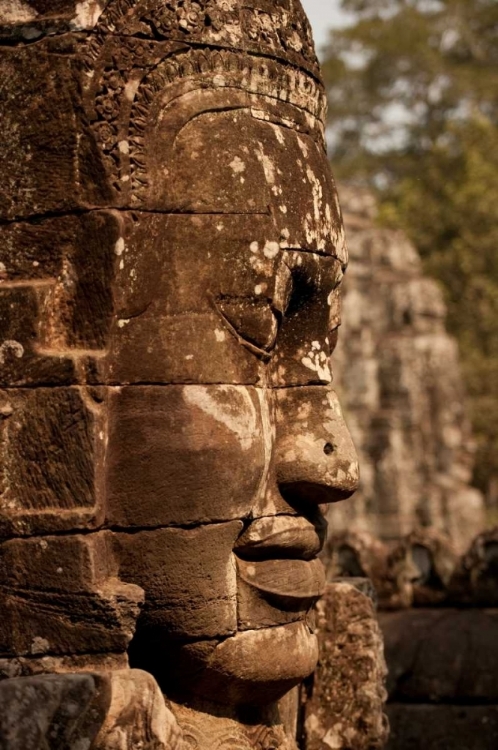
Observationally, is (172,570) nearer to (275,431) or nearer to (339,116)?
(275,431)

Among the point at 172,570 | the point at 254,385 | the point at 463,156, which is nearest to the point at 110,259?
the point at 254,385

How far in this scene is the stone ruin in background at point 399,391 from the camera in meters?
31.0

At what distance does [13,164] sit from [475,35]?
167 ft

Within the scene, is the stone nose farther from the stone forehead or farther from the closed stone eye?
the stone forehead

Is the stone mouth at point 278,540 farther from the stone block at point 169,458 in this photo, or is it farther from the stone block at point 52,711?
the stone block at point 52,711

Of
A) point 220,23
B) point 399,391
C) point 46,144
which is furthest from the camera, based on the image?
point 399,391

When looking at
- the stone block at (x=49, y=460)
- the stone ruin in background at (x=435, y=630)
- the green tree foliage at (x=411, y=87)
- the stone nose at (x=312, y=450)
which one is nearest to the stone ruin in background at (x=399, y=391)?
the green tree foliage at (x=411, y=87)

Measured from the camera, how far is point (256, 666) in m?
5.06

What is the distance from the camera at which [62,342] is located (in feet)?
16.4

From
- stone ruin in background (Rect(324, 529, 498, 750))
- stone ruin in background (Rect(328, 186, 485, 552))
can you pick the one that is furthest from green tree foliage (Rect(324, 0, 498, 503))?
stone ruin in background (Rect(324, 529, 498, 750))

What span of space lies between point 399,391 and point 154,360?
92.2ft

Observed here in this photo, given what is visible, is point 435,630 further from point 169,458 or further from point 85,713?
point 85,713

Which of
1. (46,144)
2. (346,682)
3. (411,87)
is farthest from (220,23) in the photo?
(411,87)

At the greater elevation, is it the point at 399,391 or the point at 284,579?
the point at 399,391
